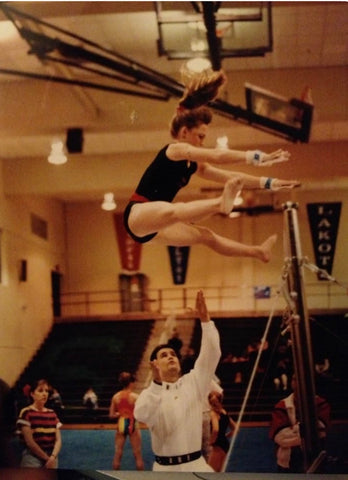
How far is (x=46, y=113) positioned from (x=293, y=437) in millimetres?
1880

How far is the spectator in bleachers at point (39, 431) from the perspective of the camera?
3.00 metres

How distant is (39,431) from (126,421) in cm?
42

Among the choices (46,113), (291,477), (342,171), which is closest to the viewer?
(291,477)

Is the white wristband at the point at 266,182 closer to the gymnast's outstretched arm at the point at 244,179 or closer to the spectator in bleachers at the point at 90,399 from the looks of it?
the gymnast's outstretched arm at the point at 244,179

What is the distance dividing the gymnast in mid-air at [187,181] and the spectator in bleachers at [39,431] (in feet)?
2.80

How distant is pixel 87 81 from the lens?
3213 mm

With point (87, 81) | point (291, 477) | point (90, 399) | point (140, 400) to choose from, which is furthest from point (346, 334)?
point (87, 81)

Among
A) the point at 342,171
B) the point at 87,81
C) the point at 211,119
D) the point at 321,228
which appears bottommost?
the point at 321,228

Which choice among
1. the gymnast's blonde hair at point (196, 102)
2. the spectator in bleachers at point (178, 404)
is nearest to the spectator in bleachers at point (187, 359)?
the spectator in bleachers at point (178, 404)

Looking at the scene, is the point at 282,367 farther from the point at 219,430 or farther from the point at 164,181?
the point at 164,181

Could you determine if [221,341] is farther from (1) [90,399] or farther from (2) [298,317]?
(1) [90,399]

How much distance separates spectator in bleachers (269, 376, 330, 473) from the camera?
286cm

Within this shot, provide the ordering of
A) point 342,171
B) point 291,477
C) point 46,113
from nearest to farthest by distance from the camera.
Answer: point 291,477 < point 342,171 < point 46,113

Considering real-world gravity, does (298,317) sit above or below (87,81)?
→ below
